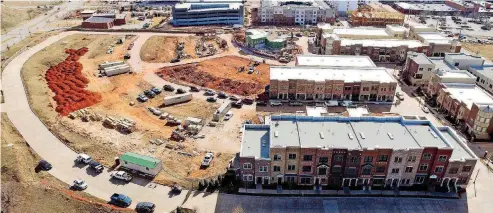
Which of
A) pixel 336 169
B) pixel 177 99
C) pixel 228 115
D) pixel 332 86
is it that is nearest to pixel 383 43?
pixel 332 86

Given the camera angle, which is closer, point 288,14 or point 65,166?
point 65,166

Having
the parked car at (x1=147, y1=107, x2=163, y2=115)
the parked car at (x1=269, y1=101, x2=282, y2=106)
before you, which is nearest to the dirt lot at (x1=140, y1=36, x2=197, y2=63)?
the parked car at (x1=147, y1=107, x2=163, y2=115)

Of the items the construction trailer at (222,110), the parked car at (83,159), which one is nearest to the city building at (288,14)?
the construction trailer at (222,110)

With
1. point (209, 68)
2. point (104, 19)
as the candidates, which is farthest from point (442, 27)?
point (104, 19)

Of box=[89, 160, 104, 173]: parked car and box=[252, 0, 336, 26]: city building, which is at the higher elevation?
box=[252, 0, 336, 26]: city building

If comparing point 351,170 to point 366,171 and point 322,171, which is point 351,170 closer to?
point 366,171

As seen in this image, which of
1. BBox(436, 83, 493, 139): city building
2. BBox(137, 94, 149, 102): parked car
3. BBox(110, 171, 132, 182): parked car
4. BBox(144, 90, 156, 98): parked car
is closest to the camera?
BBox(110, 171, 132, 182): parked car

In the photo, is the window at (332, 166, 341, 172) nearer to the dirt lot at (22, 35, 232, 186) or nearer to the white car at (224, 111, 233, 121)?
the dirt lot at (22, 35, 232, 186)
